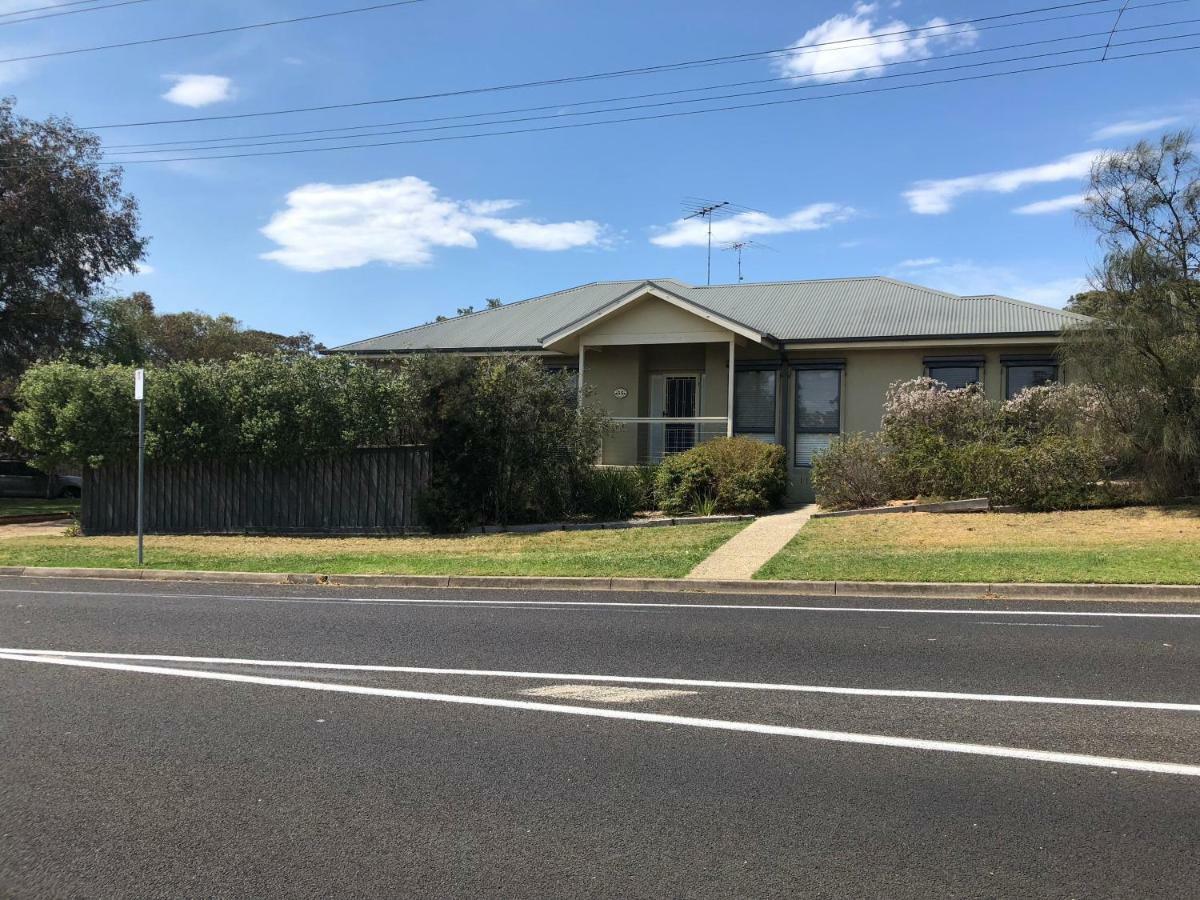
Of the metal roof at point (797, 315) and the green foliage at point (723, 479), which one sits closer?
the green foliage at point (723, 479)

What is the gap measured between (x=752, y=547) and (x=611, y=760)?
9.08m

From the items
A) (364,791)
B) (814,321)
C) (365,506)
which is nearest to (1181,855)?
(364,791)

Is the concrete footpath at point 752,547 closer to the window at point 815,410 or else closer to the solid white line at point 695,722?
the window at point 815,410

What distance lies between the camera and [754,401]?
21.6 metres

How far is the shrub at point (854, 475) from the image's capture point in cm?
1708

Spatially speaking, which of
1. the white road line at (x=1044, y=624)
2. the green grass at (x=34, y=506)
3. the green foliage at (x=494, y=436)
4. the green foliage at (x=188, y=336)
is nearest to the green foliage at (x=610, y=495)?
the green foliage at (x=494, y=436)

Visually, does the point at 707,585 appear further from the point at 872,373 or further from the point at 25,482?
the point at 25,482

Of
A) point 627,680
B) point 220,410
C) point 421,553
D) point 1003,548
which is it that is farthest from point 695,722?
point 220,410

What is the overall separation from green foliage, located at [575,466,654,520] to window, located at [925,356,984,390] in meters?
6.82

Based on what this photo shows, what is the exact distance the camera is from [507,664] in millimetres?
7160

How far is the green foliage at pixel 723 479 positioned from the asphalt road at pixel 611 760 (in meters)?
8.66

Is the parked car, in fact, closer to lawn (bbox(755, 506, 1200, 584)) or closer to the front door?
the front door

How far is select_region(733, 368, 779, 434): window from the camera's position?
70.1ft

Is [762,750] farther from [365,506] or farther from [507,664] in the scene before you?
[365,506]
